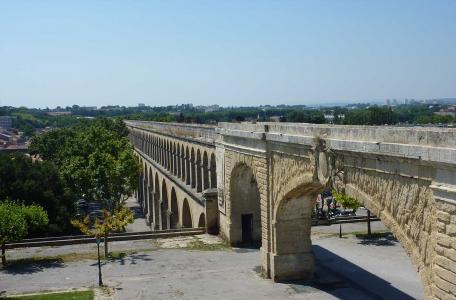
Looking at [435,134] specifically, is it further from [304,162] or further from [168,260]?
[168,260]

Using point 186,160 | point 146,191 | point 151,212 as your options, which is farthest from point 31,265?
point 146,191

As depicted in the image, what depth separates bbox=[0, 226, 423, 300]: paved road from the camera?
19250mm

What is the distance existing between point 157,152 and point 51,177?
62.1 ft

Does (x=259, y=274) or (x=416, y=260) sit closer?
(x=416, y=260)

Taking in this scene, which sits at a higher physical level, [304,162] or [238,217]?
[304,162]

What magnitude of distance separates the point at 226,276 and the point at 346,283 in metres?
4.69

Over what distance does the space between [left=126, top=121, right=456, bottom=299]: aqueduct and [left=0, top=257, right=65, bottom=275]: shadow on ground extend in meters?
8.19

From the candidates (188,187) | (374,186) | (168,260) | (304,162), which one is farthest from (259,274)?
(188,187)

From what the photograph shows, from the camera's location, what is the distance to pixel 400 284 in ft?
65.5

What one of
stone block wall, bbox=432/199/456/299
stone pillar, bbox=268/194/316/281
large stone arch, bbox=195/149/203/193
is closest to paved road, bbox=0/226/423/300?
stone pillar, bbox=268/194/316/281

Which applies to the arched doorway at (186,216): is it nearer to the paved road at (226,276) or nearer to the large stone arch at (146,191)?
the paved road at (226,276)

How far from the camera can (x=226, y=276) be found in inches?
832

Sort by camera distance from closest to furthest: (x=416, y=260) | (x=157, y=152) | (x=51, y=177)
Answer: (x=416, y=260), (x=51, y=177), (x=157, y=152)

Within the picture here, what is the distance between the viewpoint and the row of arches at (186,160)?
109ft
